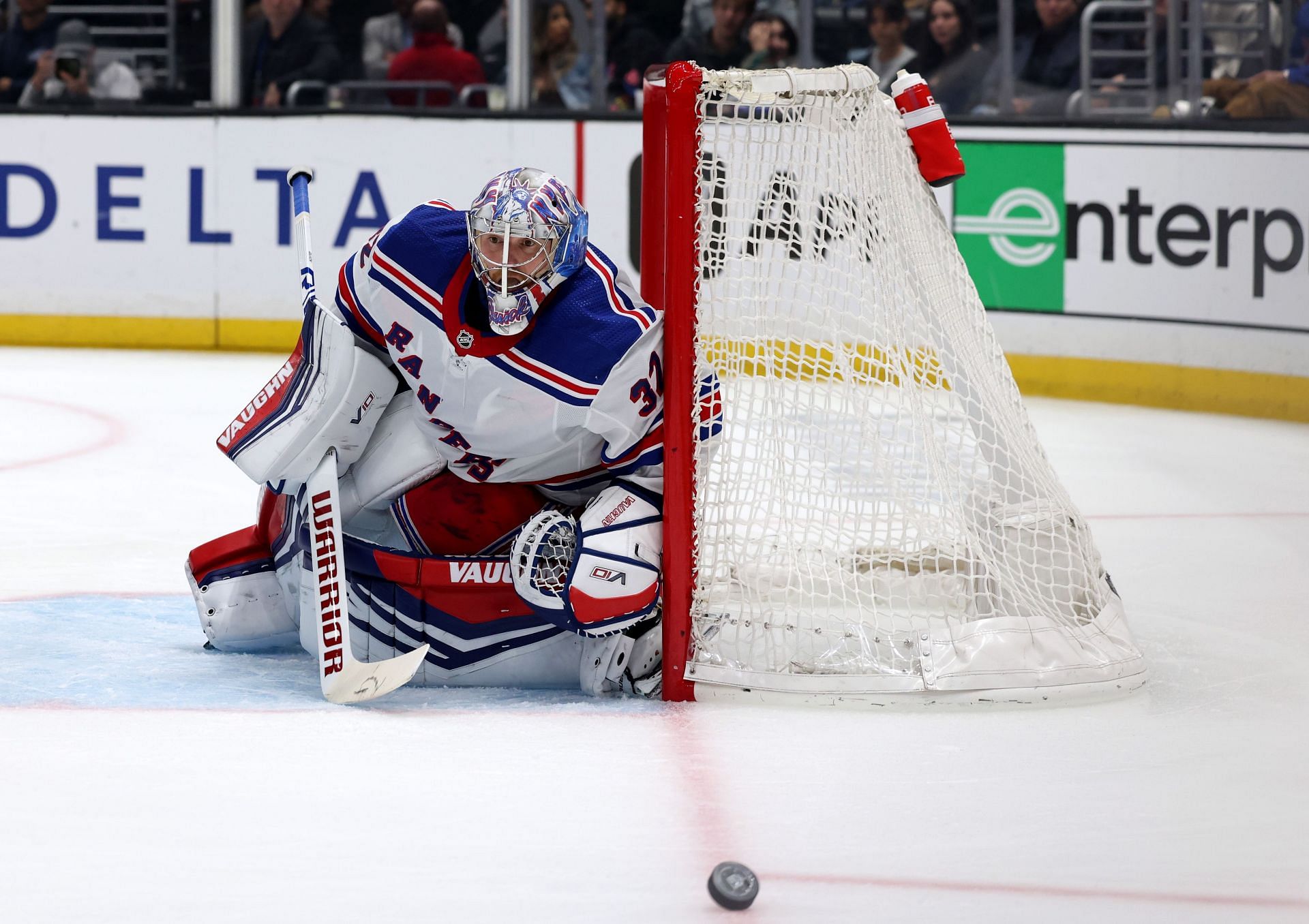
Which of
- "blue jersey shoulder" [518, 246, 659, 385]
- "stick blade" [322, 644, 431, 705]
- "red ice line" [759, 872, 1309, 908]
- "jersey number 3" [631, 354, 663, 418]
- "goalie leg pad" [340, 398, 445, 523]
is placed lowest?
"red ice line" [759, 872, 1309, 908]

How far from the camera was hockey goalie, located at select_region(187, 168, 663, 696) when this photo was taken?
2.60 meters

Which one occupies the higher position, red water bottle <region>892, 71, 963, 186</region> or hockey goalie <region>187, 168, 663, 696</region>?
red water bottle <region>892, 71, 963, 186</region>

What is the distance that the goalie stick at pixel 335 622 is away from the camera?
2643mm

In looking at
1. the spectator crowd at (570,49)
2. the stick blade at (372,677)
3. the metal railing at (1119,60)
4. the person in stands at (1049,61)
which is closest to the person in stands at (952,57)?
the spectator crowd at (570,49)

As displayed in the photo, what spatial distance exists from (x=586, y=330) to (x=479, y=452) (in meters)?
0.26

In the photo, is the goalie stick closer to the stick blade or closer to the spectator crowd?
the stick blade

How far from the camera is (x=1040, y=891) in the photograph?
1995mm

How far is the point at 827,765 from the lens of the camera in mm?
2428

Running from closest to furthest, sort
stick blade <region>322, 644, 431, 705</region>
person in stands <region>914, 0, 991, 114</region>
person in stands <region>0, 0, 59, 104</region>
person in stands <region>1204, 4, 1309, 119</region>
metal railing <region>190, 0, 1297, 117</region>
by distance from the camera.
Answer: stick blade <region>322, 644, 431, 705</region>
person in stands <region>1204, 4, 1309, 119</region>
metal railing <region>190, 0, 1297, 117</region>
person in stands <region>914, 0, 991, 114</region>
person in stands <region>0, 0, 59, 104</region>

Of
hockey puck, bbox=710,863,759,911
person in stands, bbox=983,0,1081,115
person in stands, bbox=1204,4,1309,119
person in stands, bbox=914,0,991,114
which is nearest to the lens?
hockey puck, bbox=710,863,759,911

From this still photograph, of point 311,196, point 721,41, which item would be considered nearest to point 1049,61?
point 721,41

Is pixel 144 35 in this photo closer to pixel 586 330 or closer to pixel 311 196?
pixel 311 196

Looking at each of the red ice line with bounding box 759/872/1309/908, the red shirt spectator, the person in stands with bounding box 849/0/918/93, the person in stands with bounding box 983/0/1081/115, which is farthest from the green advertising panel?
the red ice line with bounding box 759/872/1309/908

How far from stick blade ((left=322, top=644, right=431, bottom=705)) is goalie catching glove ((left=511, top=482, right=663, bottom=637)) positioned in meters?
0.19
